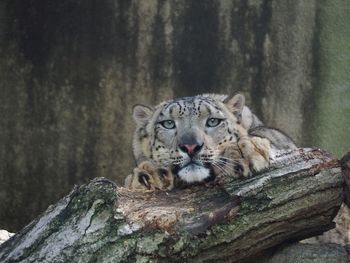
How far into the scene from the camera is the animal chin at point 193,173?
3.96 m

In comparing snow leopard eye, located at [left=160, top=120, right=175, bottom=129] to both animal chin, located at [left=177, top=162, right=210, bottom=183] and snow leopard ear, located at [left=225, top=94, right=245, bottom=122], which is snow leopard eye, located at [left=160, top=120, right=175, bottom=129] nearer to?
Result: snow leopard ear, located at [left=225, top=94, right=245, bottom=122]

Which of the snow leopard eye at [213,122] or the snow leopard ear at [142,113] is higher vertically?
the snow leopard eye at [213,122]

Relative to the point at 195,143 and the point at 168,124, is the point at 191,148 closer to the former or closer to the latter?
the point at 195,143

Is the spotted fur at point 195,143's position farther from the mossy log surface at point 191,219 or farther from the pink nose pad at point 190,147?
the mossy log surface at point 191,219

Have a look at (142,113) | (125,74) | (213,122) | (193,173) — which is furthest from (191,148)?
(125,74)

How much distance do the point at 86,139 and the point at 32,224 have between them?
312cm

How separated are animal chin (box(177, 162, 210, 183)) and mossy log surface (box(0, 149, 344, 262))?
0.12 metres

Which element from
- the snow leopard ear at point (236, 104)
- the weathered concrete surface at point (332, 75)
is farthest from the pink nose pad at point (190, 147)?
the weathered concrete surface at point (332, 75)

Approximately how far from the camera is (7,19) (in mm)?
6730

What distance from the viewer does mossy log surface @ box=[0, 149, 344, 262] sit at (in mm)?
3365

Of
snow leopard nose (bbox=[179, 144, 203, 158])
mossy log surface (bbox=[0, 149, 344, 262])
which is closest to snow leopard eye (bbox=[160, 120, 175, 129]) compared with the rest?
snow leopard nose (bbox=[179, 144, 203, 158])

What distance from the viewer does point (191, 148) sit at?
164 inches

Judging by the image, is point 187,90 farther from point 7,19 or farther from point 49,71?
point 7,19

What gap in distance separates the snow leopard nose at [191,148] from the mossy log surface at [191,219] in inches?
13.6
